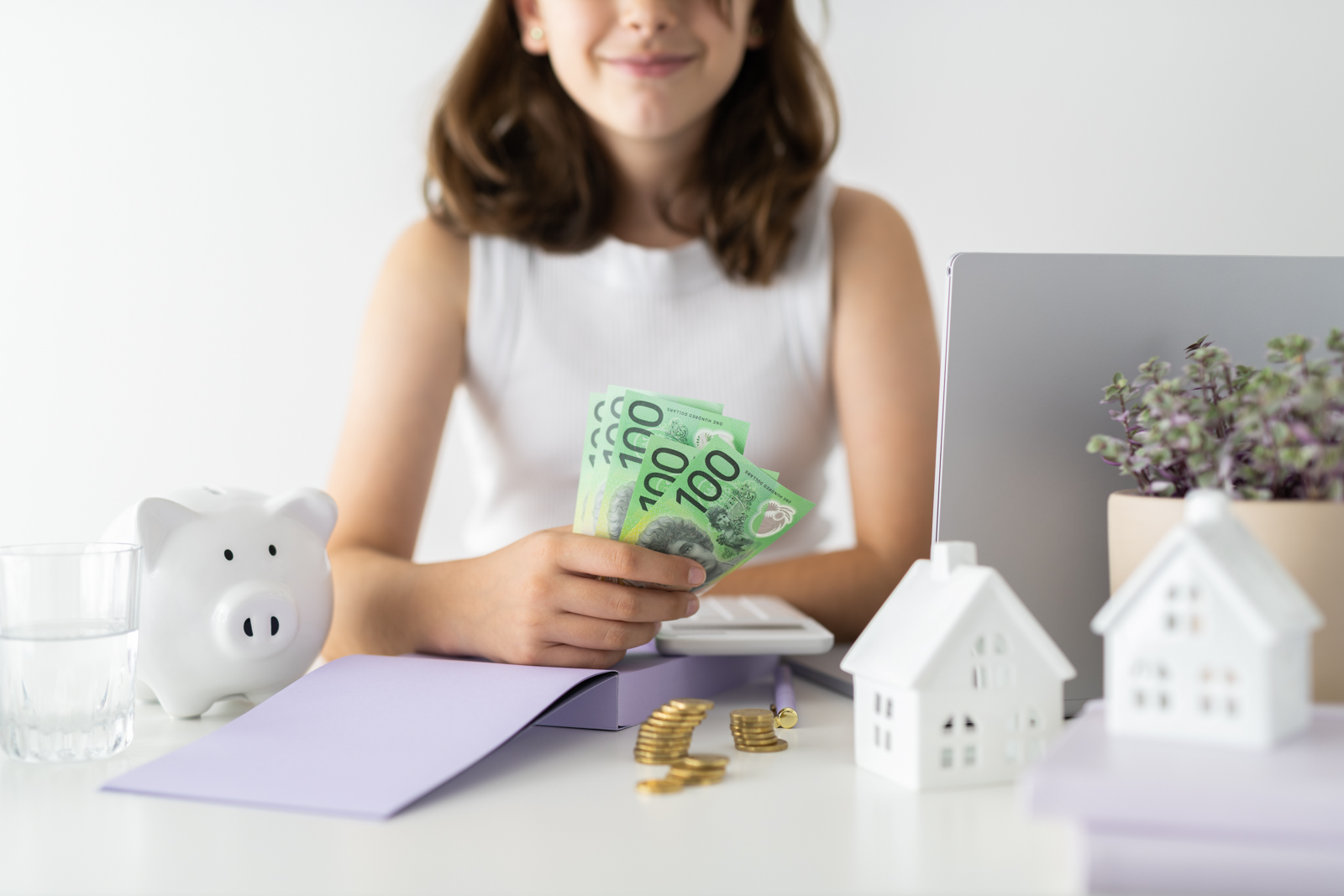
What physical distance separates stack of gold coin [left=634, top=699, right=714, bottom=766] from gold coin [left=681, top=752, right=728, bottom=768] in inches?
0.5

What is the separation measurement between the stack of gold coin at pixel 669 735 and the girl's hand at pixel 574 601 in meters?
0.11

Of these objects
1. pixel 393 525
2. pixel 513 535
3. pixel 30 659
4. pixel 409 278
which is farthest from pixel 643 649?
pixel 409 278

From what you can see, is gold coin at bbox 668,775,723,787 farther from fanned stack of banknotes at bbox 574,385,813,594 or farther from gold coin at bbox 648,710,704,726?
fanned stack of banknotes at bbox 574,385,813,594

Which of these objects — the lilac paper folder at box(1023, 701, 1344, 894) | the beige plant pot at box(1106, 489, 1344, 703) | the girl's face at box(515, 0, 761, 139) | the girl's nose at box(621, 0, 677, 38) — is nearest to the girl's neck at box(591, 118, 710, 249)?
the girl's face at box(515, 0, 761, 139)

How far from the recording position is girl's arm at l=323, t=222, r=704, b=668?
2.50 ft

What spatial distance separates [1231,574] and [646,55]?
1162 millimetres

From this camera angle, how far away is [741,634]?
0.82 m

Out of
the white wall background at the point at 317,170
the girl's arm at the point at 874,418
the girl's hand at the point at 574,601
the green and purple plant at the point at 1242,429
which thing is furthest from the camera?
the white wall background at the point at 317,170

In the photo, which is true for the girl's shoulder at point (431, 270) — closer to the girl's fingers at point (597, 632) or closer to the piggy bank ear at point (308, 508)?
the piggy bank ear at point (308, 508)

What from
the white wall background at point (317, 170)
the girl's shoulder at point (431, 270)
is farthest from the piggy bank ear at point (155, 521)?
the white wall background at point (317, 170)

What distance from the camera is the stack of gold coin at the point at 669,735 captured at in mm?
629

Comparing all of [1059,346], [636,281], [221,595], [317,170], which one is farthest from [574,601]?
[317,170]

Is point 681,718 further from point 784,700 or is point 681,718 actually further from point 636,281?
point 636,281

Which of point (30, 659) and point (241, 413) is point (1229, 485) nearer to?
point (30, 659)
